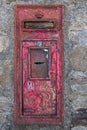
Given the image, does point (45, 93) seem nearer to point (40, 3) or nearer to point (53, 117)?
point (53, 117)

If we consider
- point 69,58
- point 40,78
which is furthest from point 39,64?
point 69,58

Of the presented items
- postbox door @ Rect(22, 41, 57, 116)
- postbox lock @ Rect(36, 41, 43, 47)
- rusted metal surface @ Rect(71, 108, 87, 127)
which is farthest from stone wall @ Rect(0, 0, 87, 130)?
postbox lock @ Rect(36, 41, 43, 47)

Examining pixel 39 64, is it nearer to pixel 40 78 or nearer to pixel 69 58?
pixel 40 78

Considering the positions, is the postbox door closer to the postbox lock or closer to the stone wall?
the postbox lock

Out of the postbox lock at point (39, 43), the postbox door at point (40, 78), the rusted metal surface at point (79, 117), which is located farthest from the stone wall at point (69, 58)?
the postbox lock at point (39, 43)

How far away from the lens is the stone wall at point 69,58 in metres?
3.66

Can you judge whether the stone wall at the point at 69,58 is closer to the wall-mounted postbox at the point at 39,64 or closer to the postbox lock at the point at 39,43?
the wall-mounted postbox at the point at 39,64

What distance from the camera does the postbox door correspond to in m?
3.63

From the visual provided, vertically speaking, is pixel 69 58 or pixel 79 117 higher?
pixel 69 58

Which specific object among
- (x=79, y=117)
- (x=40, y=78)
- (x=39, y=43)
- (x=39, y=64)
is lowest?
(x=79, y=117)

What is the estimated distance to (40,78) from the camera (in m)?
3.64

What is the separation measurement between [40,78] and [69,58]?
0.39m

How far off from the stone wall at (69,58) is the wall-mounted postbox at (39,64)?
64 millimetres

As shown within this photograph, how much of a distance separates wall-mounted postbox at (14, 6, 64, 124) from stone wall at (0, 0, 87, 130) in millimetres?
64
